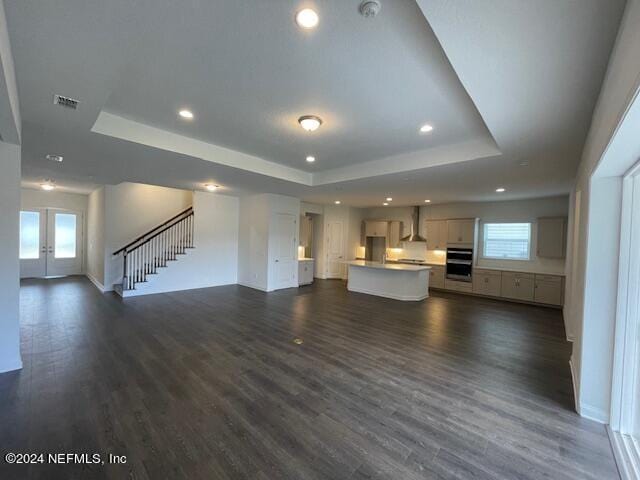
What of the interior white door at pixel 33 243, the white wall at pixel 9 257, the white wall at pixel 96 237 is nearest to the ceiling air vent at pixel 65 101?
the white wall at pixel 9 257

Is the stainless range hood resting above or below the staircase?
above

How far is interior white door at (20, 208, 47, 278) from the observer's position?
8453 mm

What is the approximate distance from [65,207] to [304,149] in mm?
9521

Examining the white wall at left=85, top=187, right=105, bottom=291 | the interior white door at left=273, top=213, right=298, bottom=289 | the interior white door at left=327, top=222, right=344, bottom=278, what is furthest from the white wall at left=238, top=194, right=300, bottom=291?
the white wall at left=85, top=187, right=105, bottom=291

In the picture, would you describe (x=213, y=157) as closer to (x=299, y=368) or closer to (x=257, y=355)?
(x=257, y=355)

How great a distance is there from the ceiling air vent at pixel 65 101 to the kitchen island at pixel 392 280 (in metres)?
6.27

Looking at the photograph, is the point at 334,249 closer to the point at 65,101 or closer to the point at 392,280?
the point at 392,280

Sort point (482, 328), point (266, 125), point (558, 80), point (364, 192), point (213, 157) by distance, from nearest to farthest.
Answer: point (558, 80), point (266, 125), point (213, 157), point (482, 328), point (364, 192)

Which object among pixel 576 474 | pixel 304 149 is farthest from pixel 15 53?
pixel 576 474

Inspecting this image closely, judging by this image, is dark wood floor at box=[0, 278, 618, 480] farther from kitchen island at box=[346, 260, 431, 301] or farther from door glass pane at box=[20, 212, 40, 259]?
door glass pane at box=[20, 212, 40, 259]

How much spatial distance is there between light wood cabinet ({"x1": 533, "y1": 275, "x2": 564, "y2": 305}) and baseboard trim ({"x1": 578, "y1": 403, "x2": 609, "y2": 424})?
17.2 feet

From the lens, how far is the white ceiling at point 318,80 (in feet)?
5.39

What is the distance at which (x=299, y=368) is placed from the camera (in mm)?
3250

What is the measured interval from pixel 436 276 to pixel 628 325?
6.36 meters
